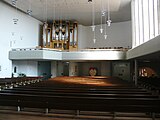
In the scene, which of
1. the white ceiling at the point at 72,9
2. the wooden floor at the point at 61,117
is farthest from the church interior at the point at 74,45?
the wooden floor at the point at 61,117

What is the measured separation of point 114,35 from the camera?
20203 mm

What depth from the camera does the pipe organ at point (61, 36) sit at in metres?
18.8

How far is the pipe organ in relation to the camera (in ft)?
61.7

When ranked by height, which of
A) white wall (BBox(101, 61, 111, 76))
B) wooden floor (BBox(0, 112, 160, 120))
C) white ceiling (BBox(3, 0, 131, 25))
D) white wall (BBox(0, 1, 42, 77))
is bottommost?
wooden floor (BBox(0, 112, 160, 120))

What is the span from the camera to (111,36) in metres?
20.4

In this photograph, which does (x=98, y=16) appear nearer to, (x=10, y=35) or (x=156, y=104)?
(x=10, y=35)

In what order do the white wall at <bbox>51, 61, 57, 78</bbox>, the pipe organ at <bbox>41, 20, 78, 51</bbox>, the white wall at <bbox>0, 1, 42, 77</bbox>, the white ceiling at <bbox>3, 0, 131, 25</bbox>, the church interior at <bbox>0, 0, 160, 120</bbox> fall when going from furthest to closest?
the white wall at <bbox>51, 61, 57, 78</bbox> < the pipe organ at <bbox>41, 20, 78, 51</bbox> < the white ceiling at <bbox>3, 0, 131, 25</bbox> < the white wall at <bbox>0, 1, 42, 77</bbox> < the church interior at <bbox>0, 0, 160, 120</bbox>

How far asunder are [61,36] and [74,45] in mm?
1554

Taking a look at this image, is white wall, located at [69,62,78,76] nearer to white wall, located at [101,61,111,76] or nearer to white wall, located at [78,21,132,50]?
white wall, located at [78,21,132,50]

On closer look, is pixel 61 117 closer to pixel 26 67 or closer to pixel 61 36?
pixel 26 67

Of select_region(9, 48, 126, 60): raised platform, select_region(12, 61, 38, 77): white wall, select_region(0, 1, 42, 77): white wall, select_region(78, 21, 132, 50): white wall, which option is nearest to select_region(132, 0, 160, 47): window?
select_region(9, 48, 126, 60): raised platform

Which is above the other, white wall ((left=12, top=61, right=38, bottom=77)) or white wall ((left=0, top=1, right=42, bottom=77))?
white wall ((left=0, top=1, right=42, bottom=77))

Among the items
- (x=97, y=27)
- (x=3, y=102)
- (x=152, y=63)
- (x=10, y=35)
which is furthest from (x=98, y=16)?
(x=3, y=102)

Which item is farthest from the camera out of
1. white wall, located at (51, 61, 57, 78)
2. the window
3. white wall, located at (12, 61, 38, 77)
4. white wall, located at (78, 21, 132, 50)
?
white wall, located at (51, 61, 57, 78)
